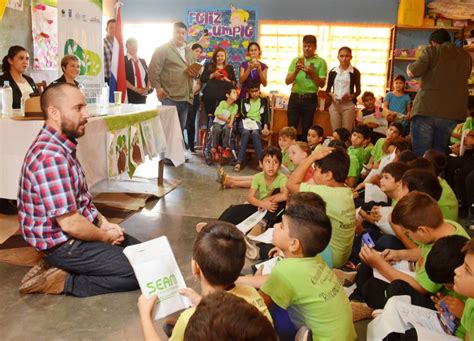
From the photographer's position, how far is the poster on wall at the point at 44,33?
5332 mm

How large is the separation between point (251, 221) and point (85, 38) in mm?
2626

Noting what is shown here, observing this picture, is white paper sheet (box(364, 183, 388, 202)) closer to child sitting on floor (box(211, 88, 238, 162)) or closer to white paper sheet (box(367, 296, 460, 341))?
white paper sheet (box(367, 296, 460, 341))

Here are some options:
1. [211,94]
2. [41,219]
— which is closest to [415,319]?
[41,219]

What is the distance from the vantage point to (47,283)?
8.00 ft

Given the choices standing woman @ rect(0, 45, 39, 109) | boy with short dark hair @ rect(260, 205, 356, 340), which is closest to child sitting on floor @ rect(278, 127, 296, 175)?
standing woman @ rect(0, 45, 39, 109)

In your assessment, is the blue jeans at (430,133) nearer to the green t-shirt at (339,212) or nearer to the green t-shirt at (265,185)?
the green t-shirt at (265,185)

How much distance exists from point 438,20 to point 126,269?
6206mm

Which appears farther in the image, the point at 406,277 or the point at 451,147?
the point at 451,147

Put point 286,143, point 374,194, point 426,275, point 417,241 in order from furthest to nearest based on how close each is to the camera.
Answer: point 286,143, point 374,194, point 417,241, point 426,275

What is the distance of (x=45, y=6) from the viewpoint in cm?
548

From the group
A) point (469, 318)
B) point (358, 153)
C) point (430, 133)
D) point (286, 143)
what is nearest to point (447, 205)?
point (469, 318)

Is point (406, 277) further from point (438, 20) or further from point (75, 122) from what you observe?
point (438, 20)

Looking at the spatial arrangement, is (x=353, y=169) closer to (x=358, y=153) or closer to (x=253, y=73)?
(x=358, y=153)

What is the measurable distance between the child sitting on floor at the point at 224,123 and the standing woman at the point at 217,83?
0.93 feet
